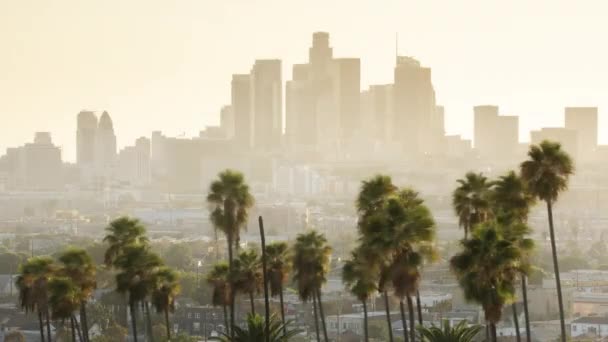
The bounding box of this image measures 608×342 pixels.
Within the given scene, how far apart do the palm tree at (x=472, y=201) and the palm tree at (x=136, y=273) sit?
369 inches

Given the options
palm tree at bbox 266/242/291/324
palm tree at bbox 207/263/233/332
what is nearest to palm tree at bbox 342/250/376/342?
palm tree at bbox 266/242/291/324

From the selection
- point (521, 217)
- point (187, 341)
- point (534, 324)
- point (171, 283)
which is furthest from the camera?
point (534, 324)

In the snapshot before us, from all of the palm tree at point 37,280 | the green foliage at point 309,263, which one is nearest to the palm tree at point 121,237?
the palm tree at point 37,280

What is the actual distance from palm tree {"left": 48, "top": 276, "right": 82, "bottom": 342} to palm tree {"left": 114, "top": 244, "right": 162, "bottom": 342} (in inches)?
66.2

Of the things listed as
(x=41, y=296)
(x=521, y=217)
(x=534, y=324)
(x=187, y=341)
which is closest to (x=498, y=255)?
(x=521, y=217)

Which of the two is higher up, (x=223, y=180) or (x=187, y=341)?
(x=223, y=180)

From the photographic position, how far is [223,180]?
6247 centimetres

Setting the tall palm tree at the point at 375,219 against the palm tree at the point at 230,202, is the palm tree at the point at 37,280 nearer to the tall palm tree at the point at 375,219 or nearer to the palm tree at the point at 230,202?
the palm tree at the point at 230,202

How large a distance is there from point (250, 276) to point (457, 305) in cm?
7963

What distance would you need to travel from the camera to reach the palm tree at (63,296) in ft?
195

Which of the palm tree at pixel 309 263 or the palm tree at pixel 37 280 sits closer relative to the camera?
the palm tree at pixel 37 280

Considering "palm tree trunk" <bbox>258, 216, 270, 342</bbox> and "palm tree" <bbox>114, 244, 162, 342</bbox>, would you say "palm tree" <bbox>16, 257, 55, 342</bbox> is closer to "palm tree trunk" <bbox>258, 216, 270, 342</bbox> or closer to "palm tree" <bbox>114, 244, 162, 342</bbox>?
"palm tree" <bbox>114, 244, 162, 342</bbox>

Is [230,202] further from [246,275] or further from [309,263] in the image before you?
[309,263]

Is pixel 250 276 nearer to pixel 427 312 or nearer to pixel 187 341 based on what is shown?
pixel 187 341
